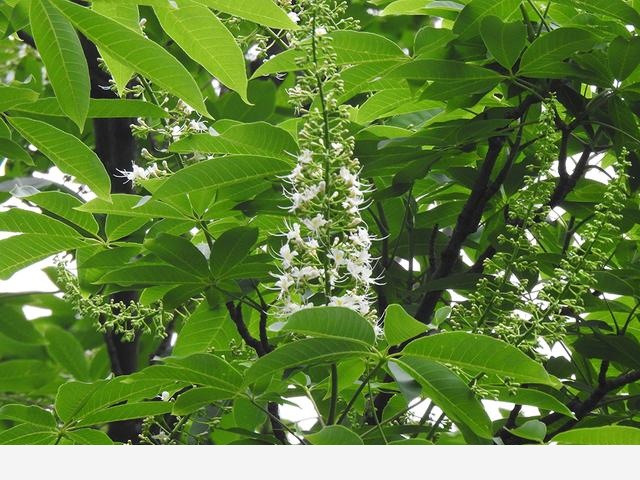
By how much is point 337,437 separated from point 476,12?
2.87ft

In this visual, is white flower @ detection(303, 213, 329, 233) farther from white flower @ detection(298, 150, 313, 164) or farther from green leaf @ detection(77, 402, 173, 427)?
green leaf @ detection(77, 402, 173, 427)

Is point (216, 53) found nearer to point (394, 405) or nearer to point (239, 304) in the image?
point (239, 304)

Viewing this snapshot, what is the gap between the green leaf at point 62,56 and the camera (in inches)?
57.1

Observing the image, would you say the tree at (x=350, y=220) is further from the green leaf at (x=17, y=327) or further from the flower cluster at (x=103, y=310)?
the green leaf at (x=17, y=327)

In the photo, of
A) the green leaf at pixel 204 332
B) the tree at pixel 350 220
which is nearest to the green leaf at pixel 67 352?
the tree at pixel 350 220

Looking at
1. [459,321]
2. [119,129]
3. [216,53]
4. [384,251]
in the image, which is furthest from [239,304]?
[119,129]

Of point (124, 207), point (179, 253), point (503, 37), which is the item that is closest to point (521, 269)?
point (503, 37)

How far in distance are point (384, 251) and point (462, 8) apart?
526mm

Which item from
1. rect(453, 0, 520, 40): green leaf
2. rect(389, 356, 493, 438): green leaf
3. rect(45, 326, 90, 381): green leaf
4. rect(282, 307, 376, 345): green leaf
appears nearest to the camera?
rect(282, 307, 376, 345): green leaf

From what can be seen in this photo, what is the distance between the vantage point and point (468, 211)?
2.00 metres

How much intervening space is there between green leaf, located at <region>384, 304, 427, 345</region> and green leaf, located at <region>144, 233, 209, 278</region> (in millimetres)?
605

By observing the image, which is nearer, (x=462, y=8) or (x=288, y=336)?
(x=288, y=336)

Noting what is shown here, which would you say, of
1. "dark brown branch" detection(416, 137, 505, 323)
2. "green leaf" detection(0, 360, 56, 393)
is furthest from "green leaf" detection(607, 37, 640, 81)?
"green leaf" detection(0, 360, 56, 393)

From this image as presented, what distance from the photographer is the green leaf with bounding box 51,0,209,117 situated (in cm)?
143
